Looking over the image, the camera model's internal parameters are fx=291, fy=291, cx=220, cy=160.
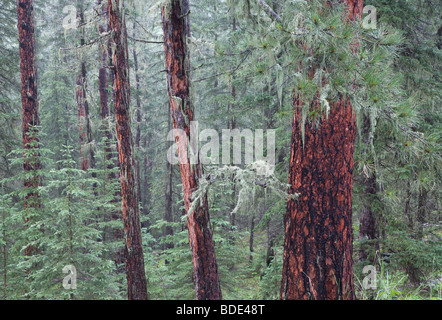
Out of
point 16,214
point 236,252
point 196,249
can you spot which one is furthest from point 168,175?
point 196,249

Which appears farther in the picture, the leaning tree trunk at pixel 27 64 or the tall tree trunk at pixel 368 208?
the leaning tree trunk at pixel 27 64

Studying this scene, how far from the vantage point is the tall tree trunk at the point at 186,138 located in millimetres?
3918

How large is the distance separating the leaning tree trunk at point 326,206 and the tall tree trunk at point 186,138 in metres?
1.31

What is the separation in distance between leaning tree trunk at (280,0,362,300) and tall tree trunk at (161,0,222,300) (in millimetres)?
1312

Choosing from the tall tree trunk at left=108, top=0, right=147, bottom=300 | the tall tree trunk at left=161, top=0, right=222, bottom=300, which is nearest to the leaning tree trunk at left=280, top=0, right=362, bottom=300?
the tall tree trunk at left=161, top=0, right=222, bottom=300

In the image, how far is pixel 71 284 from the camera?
5.49 m

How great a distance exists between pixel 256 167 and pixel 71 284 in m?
4.53

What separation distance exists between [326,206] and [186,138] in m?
1.99
